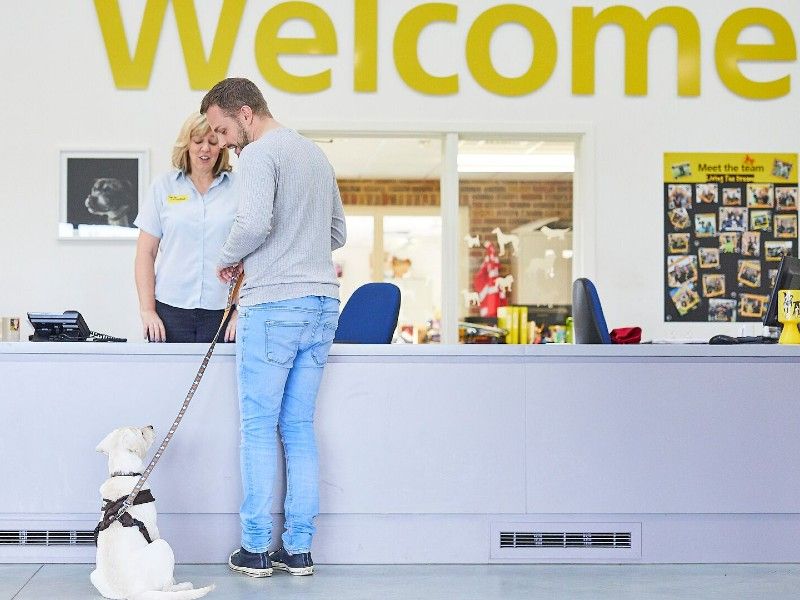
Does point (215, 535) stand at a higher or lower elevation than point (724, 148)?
lower

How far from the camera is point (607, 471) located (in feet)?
11.7

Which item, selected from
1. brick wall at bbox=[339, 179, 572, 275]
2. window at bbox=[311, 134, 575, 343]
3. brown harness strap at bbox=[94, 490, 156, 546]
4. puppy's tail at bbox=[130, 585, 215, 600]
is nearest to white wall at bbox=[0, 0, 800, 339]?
window at bbox=[311, 134, 575, 343]

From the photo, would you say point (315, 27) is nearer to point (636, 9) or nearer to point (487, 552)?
point (636, 9)

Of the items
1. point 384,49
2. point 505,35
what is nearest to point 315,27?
point 384,49

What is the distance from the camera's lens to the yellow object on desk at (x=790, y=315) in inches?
153

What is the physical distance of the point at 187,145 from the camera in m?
3.81

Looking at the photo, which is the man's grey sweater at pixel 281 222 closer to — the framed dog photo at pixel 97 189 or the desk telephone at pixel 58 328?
the desk telephone at pixel 58 328

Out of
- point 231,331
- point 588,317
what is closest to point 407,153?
point 588,317

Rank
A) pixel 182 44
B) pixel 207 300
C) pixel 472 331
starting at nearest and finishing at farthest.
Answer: pixel 207 300, pixel 182 44, pixel 472 331

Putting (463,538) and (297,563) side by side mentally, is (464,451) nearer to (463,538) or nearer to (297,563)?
(463,538)

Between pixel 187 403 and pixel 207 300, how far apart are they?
2.19 ft

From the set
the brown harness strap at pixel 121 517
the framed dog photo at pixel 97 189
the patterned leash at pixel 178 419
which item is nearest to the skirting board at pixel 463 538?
the patterned leash at pixel 178 419

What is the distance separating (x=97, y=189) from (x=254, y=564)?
308cm

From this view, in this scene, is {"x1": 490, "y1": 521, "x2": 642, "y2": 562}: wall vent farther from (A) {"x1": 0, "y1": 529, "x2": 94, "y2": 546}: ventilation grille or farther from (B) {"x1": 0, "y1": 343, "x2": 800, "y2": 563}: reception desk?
(A) {"x1": 0, "y1": 529, "x2": 94, "y2": 546}: ventilation grille
